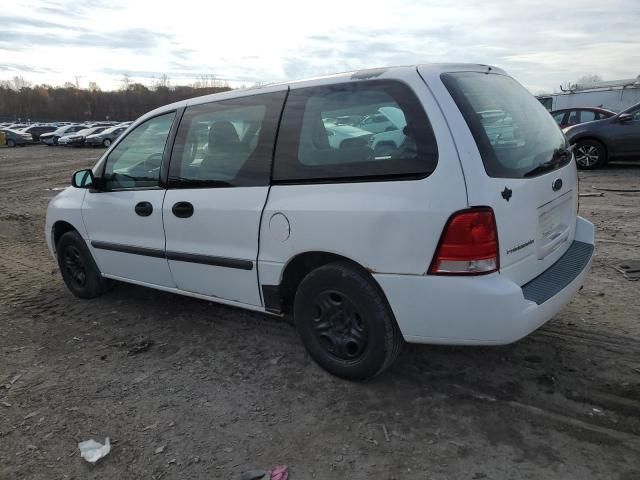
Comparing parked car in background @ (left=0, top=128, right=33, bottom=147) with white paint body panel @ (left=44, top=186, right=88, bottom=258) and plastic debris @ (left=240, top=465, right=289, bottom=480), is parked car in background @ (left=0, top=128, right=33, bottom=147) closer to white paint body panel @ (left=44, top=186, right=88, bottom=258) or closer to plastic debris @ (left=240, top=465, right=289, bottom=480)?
white paint body panel @ (left=44, top=186, right=88, bottom=258)

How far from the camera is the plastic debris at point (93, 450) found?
2.62 m

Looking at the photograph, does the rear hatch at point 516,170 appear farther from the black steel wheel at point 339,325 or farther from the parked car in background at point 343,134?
the black steel wheel at point 339,325

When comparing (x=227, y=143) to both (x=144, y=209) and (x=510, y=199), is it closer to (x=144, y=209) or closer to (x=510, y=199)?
(x=144, y=209)

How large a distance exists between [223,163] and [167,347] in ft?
4.75

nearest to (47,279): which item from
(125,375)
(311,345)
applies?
(125,375)

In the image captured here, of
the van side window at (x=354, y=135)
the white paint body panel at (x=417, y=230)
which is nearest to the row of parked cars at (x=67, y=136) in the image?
the white paint body panel at (x=417, y=230)

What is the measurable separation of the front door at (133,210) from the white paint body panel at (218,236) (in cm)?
18

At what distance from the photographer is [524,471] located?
91.3 inches

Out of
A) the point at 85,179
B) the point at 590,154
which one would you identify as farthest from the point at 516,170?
the point at 590,154

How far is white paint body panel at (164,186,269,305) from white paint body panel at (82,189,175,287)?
0.14 metres

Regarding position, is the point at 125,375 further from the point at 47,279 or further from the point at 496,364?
the point at 47,279

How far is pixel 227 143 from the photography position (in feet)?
Answer: 11.5

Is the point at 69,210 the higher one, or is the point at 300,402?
the point at 69,210

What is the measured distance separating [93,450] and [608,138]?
1155 centimetres
